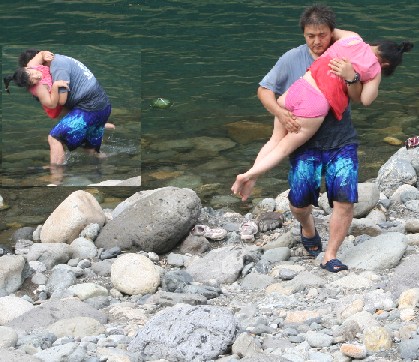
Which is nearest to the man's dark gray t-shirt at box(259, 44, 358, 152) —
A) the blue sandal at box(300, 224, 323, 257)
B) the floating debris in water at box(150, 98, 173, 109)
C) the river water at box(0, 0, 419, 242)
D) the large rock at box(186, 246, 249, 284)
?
the blue sandal at box(300, 224, 323, 257)

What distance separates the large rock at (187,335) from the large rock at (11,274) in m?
1.92

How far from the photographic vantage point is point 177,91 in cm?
1399

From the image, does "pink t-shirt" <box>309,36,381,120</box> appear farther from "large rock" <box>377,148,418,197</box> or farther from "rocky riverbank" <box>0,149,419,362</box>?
"large rock" <box>377,148,418,197</box>

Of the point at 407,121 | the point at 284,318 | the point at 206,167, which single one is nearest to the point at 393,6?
the point at 407,121

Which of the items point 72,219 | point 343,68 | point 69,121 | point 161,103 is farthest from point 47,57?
point 161,103

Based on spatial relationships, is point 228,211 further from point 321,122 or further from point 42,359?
point 42,359

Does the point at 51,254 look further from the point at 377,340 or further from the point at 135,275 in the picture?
the point at 377,340

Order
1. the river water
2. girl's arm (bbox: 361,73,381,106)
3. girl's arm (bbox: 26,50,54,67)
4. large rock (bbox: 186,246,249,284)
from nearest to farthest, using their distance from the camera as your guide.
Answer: girl's arm (bbox: 361,73,381,106), large rock (bbox: 186,246,249,284), girl's arm (bbox: 26,50,54,67), the river water

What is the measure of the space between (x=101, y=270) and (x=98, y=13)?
10.6 metres

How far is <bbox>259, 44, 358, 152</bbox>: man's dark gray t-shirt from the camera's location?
690 centimetres

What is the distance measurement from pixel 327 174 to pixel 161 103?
261 inches

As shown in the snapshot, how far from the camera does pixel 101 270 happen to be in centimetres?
786

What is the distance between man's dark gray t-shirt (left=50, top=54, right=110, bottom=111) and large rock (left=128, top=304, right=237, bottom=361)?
8.13 feet

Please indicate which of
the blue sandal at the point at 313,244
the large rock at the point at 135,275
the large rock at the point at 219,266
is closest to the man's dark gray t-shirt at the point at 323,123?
the blue sandal at the point at 313,244
